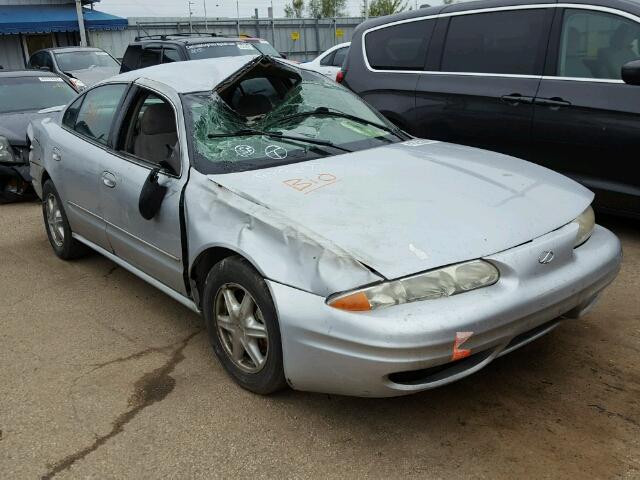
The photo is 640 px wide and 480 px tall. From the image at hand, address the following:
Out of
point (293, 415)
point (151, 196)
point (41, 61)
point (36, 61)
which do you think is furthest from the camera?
point (36, 61)

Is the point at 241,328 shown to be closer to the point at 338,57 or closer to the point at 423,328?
the point at 423,328

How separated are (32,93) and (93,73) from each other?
6672 mm

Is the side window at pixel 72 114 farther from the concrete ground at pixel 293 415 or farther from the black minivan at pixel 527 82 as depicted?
the black minivan at pixel 527 82

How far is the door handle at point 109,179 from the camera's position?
12.7ft

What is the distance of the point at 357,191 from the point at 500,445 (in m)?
1.27

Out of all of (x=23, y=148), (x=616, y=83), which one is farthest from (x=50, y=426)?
(x=23, y=148)

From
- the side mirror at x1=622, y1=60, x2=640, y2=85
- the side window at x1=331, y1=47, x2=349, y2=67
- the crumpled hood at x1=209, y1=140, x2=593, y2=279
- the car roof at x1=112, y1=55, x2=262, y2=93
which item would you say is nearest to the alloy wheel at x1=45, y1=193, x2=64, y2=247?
the car roof at x1=112, y1=55, x2=262, y2=93

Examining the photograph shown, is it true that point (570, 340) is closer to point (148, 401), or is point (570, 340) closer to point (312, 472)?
point (312, 472)

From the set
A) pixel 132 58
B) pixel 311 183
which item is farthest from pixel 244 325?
pixel 132 58

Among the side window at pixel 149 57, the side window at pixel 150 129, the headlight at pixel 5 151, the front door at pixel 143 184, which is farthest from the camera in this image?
the side window at pixel 149 57

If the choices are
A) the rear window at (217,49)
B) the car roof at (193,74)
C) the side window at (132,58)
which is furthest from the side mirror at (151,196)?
the side window at (132,58)

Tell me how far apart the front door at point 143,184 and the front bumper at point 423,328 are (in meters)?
0.97

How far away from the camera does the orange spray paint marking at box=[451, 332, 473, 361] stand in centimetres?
243

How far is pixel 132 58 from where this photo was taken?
10633 mm
